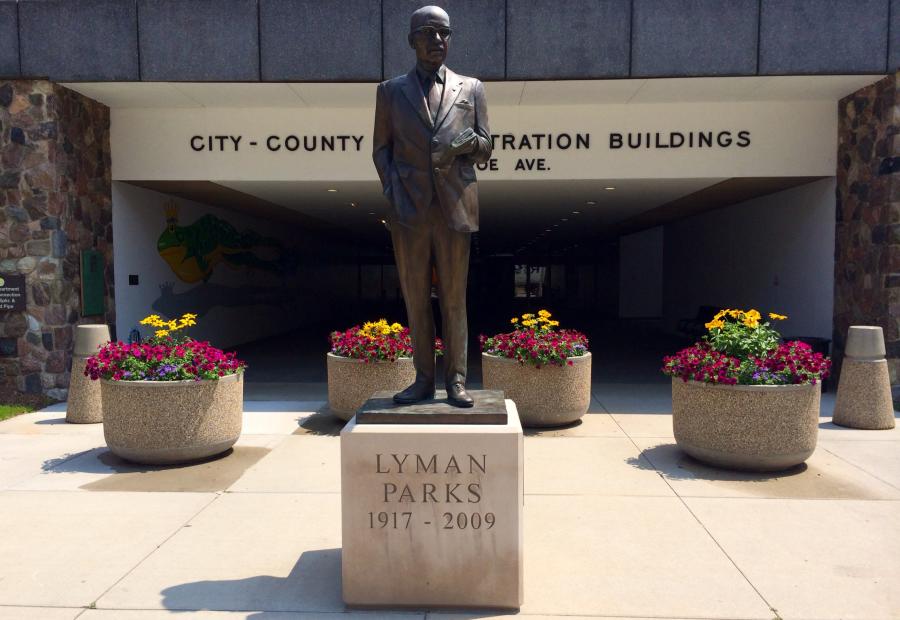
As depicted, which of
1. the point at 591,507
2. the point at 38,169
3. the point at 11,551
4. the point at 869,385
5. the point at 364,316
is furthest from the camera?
the point at 364,316

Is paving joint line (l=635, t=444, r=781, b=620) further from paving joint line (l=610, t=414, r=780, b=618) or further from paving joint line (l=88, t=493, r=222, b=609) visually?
paving joint line (l=88, t=493, r=222, b=609)

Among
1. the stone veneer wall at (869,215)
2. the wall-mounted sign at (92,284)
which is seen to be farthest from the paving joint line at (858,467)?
the wall-mounted sign at (92,284)

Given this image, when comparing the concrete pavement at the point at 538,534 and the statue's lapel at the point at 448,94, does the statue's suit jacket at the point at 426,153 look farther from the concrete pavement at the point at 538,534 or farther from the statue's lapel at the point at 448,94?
the concrete pavement at the point at 538,534

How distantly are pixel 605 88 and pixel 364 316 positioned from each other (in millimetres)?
19503

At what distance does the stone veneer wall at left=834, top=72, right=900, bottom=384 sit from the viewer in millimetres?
8742

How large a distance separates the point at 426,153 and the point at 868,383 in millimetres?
6319

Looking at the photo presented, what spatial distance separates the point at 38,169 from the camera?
8.93m

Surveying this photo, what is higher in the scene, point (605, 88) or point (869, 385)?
point (605, 88)

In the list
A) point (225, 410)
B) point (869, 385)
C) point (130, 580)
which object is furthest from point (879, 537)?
point (225, 410)

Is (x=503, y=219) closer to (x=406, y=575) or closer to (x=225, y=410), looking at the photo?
(x=225, y=410)

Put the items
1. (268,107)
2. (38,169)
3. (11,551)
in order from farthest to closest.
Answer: (268,107) → (38,169) → (11,551)

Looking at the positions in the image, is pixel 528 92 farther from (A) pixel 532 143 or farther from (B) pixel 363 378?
(B) pixel 363 378

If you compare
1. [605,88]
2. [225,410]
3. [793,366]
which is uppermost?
[605,88]

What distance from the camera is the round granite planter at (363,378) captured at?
749cm
